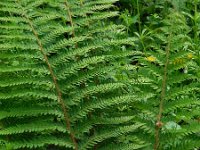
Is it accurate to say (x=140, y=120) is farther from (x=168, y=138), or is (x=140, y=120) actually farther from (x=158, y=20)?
(x=158, y=20)

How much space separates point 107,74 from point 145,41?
162 cm

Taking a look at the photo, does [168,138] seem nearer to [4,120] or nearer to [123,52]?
[123,52]

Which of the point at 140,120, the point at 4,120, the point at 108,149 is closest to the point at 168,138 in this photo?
the point at 140,120

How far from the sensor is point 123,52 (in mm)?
2232

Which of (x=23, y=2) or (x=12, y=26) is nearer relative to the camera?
(x=12, y=26)

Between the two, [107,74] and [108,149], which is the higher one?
[107,74]

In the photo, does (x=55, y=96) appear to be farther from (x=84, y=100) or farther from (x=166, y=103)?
(x=166, y=103)

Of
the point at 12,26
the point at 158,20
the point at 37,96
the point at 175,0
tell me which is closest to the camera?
the point at 37,96

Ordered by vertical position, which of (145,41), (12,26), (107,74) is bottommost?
(145,41)

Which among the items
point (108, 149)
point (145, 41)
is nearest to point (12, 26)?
point (108, 149)

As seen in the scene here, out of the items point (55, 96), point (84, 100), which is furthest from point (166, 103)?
point (55, 96)

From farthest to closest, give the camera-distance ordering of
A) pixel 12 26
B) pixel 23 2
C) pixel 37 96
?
1. pixel 23 2
2. pixel 12 26
3. pixel 37 96

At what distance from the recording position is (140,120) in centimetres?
206

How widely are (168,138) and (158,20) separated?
7.56 ft
